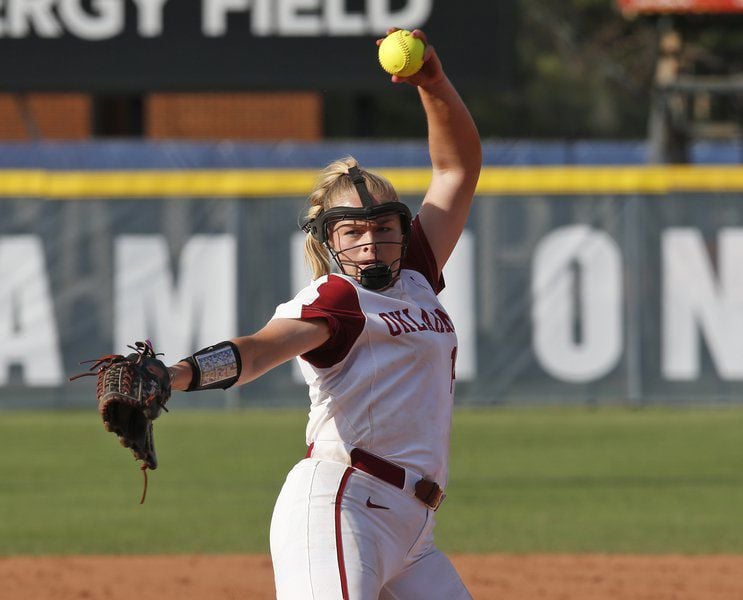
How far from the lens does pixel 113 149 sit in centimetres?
1492

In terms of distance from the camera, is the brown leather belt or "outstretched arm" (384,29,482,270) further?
"outstretched arm" (384,29,482,270)

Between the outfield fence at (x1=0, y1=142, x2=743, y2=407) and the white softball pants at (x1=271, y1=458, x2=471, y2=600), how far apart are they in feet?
28.0

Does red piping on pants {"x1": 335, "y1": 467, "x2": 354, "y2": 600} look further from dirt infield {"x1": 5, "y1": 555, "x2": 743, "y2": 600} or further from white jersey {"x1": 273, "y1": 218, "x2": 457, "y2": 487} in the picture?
dirt infield {"x1": 5, "y1": 555, "x2": 743, "y2": 600}

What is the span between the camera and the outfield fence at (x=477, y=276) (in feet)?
38.5

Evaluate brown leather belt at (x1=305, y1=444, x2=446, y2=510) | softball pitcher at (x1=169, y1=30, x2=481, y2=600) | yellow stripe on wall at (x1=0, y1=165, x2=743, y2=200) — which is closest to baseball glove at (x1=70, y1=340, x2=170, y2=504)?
softball pitcher at (x1=169, y1=30, x2=481, y2=600)

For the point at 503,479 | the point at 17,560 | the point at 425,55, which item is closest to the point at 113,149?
the point at 503,479

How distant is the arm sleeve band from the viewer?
2.69 metres

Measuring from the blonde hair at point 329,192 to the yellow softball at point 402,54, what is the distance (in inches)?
12.3

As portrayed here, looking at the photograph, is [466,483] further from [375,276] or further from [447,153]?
[375,276]

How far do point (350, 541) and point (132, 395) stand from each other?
27.2 inches

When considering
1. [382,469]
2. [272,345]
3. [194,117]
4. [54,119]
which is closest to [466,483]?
[382,469]

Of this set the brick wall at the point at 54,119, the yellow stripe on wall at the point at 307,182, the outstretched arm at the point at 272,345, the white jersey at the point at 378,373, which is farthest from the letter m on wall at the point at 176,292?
the brick wall at the point at 54,119

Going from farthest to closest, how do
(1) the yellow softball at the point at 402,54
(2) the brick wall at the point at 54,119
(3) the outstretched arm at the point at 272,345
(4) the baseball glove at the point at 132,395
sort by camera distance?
(2) the brick wall at the point at 54,119 < (1) the yellow softball at the point at 402,54 < (3) the outstretched arm at the point at 272,345 < (4) the baseball glove at the point at 132,395

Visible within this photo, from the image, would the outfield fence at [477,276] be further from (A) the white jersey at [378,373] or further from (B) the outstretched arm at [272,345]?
(B) the outstretched arm at [272,345]
